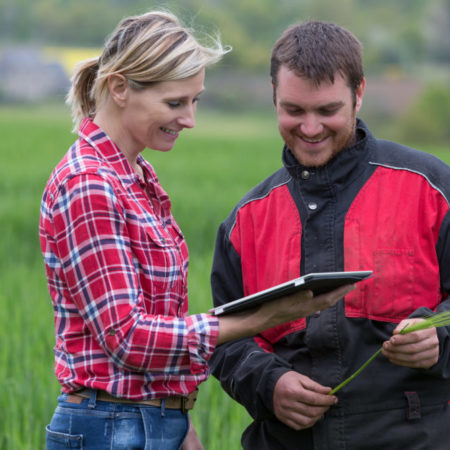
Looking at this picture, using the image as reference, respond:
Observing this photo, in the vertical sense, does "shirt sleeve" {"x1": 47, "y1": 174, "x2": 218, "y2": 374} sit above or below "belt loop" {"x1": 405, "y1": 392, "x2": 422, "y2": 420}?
above

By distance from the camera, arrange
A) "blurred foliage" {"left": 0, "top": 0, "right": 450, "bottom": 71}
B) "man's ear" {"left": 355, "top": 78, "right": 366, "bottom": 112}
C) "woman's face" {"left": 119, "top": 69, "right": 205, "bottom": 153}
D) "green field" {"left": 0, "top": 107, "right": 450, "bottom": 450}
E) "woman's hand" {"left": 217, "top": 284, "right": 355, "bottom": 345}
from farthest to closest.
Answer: "blurred foliage" {"left": 0, "top": 0, "right": 450, "bottom": 71} < "green field" {"left": 0, "top": 107, "right": 450, "bottom": 450} < "man's ear" {"left": 355, "top": 78, "right": 366, "bottom": 112} < "woman's face" {"left": 119, "top": 69, "right": 205, "bottom": 153} < "woman's hand" {"left": 217, "top": 284, "right": 355, "bottom": 345}

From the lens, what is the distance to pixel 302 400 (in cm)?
218

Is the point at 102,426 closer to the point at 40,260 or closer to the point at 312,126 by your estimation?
the point at 312,126

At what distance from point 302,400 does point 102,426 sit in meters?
0.48

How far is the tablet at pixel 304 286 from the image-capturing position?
1863 mm

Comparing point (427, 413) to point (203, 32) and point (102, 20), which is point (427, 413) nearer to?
point (203, 32)

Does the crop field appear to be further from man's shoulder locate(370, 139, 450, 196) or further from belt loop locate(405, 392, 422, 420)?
man's shoulder locate(370, 139, 450, 196)

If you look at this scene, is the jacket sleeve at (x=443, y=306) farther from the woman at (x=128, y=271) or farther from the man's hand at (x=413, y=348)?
the woman at (x=128, y=271)

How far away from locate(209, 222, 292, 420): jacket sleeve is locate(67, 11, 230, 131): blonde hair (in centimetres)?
52

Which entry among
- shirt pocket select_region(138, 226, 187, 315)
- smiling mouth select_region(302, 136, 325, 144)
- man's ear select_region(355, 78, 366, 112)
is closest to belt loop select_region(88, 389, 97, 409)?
shirt pocket select_region(138, 226, 187, 315)

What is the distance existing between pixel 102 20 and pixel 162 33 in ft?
224

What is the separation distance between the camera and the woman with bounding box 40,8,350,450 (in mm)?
1962

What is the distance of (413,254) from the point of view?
2205 mm

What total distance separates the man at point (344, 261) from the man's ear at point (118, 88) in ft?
1.38
